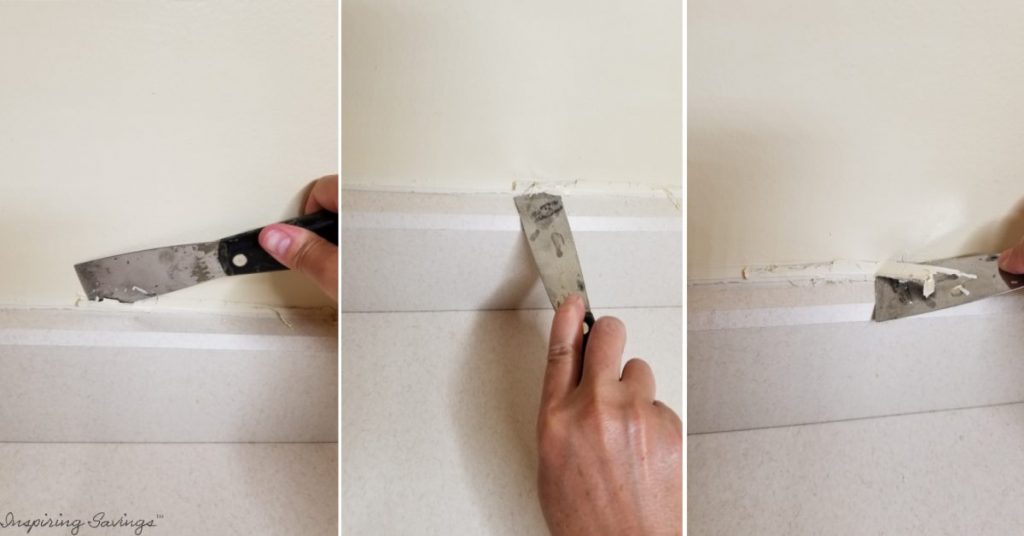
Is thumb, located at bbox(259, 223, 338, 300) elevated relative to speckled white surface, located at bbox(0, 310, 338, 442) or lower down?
elevated

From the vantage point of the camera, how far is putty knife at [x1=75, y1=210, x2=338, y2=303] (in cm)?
50

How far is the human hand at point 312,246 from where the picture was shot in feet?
1.59

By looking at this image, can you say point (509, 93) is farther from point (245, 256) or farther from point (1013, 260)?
point (1013, 260)

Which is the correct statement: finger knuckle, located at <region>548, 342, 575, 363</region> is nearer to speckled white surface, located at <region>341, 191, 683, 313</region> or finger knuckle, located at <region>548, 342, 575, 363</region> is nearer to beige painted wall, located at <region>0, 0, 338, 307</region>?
speckled white surface, located at <region>341, 191, 683, 313</region>

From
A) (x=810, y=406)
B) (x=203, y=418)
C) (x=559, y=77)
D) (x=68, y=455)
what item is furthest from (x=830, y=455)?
(x=68, y=455)

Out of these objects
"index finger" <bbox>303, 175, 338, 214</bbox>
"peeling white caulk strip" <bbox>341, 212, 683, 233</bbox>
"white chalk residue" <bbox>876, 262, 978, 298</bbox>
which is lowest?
"white chalk residue" <bbox>876, 262, 978, 298</bbox>

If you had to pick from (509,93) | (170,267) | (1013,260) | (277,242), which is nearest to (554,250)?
(509,93)

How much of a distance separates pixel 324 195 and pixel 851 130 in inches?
20.5

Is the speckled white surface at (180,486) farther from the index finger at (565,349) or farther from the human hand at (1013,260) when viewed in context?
the human hand at (1013,260)

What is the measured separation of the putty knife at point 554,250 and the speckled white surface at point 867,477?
0.61ft

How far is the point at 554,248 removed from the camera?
19.2 inches

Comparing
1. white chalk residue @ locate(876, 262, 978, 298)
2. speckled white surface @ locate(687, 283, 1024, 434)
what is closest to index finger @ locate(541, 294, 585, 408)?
speckled white surface @ locate(687, 283, 1024, 434)

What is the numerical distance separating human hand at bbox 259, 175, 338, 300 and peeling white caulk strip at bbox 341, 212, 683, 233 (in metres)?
0.03

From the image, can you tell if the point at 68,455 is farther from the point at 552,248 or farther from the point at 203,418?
the point at 552,248
